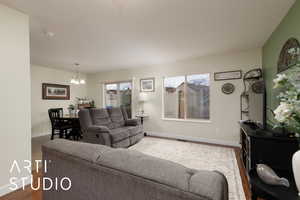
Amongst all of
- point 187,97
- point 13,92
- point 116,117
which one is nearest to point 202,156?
point 187,97

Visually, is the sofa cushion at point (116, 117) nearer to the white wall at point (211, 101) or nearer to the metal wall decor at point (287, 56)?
the white wall at point (211, 101)

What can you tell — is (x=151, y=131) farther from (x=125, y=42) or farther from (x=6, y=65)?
(x=6, y=65)

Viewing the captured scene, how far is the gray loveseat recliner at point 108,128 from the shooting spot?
322cm

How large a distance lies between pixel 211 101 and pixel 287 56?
85.0 inches

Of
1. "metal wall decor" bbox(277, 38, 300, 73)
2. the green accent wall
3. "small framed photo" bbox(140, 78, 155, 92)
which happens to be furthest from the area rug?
"small framed photo" bbox(140, 78, 155, 92)

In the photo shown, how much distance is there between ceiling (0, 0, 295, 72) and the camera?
6.27ft

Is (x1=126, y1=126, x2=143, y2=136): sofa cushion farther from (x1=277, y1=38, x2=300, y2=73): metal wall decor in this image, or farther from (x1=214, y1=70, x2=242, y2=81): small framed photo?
(x1=277, y1=38, x2=300, y2=73): metal wall decor

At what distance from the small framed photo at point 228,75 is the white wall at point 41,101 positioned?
553cm

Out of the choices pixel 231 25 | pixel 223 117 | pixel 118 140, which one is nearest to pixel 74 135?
pixel 118 140

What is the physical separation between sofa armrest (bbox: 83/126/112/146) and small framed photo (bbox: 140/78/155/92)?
2.41 metres

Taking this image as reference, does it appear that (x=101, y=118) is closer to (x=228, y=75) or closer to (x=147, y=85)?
(x=147, y=85)

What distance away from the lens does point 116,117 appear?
169 inches

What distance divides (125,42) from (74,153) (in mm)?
2591

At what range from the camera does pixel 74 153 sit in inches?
44.5
